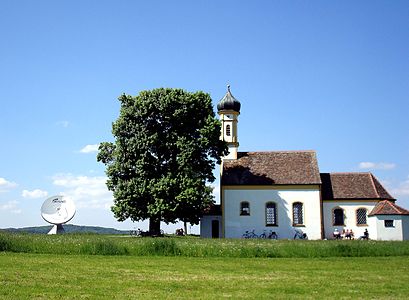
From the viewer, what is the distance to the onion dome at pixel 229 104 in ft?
201

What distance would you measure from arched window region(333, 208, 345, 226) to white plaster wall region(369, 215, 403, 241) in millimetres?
4100

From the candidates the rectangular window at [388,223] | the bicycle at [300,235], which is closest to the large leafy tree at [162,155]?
the bicycle at [300,235]

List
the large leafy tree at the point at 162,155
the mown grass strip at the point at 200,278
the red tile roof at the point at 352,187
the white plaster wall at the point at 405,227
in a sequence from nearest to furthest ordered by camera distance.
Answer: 1. the mown grass strip at the point at 200,278
2. the large leafy tree at the point at 162,155
3. the white plaster wall at the point at 405,227
4. the red tile roof at the point at 352,187

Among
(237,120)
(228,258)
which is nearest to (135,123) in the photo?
(237,120)

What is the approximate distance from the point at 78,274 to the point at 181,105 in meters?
35.2

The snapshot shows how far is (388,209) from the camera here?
50.5 m

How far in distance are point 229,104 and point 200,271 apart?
1726 inches

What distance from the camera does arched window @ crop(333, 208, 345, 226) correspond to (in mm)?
53875

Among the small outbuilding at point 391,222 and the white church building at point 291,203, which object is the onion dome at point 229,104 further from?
the small outbuilding at point 391,222

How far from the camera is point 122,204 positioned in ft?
161

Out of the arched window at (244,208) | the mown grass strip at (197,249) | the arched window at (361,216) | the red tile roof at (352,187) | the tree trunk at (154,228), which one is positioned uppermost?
the red tile roof at (352,187)

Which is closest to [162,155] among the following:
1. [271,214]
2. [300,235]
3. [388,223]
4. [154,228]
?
[154,228]

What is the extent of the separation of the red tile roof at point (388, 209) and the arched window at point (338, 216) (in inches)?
127

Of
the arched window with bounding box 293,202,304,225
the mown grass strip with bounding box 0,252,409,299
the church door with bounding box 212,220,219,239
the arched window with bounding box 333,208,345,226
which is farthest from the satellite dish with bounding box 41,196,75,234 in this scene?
the mown grass strip with bounding box 0,252,409,299
